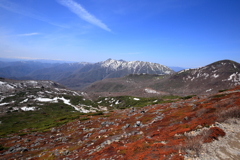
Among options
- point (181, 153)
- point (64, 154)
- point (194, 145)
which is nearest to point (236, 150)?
point (194, 145)

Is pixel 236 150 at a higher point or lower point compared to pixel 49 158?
higher

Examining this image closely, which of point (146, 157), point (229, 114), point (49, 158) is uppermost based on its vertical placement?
point (229, 114)

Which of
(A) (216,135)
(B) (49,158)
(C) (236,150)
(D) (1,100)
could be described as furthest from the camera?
(D) (1,100)

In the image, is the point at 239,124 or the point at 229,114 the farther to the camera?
the point at 229,114

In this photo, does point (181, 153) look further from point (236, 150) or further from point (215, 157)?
point (236, 150)

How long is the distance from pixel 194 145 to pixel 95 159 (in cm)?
1615

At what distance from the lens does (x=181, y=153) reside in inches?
609

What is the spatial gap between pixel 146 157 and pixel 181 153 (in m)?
4.61

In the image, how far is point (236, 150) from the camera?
15438 millimetres

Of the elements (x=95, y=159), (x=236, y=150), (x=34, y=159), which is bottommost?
(x=34, y=159)

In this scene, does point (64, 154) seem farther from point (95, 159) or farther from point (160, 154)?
point (160, 154)

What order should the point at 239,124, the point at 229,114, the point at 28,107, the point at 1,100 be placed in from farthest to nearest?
the point at 1,100, the point at 28,107, the point at 229,114, the point at 239,124

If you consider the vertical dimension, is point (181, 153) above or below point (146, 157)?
above

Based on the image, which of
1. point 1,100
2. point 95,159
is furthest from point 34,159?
point 1,100
